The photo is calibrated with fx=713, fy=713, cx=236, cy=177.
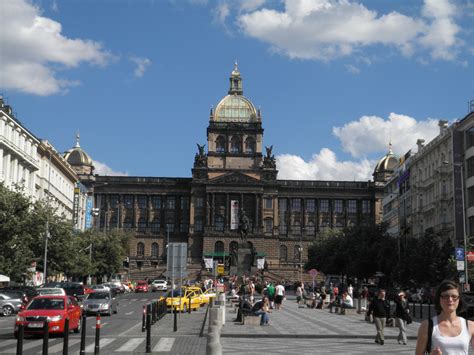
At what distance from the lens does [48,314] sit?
2614 cm

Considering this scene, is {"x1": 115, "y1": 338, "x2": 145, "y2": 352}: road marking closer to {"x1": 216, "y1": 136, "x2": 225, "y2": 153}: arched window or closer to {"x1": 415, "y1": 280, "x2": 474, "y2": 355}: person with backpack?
{"x1": 415, "y1": 280, "x2": 474, "y2": 355}: person with backpack

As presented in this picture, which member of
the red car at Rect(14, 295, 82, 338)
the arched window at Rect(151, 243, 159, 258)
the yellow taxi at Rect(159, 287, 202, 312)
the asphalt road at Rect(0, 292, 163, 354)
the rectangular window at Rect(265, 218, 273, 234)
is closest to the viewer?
the asphalt road at Rect(0, 292, 163, 354)

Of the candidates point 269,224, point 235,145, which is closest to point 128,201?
point 235,145

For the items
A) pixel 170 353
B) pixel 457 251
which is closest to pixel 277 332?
pixel 170 353

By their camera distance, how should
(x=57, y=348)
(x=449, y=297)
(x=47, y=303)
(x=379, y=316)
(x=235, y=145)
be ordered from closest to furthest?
(x=449, y=297) → (x=57, y=348) → (x=379, y=316) → (x=47, y=303) → (x=235, y=145)

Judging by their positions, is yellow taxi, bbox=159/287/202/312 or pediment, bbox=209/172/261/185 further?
pediment, bbox=209/172/261/185

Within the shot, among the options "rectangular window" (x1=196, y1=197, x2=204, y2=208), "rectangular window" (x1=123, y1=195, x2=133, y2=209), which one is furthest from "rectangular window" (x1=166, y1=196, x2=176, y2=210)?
"rectangular window" (x1=123, y1=195, x2=133, y2=209)

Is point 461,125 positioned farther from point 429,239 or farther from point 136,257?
point 136,257

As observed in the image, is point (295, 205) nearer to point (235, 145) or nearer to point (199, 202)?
point (235, 145)

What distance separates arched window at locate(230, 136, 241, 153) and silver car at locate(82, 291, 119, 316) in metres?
110

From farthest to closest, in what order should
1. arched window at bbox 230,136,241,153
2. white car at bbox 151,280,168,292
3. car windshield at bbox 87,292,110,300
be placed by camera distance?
arched window at bbox 230,136,241,153 < white car at bbox 151,280,168,292 < car windshield at bbox 87,292,110,300

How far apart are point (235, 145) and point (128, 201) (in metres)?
26.4

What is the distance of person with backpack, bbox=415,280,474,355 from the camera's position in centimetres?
741

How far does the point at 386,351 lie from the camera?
22516 mm
